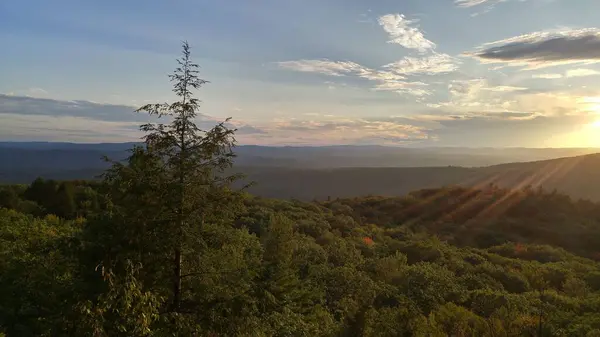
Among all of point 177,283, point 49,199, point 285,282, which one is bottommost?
point 49,199

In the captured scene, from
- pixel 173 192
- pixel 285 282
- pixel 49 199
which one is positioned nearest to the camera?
pixel 173 192

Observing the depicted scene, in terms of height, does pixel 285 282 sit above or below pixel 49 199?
above

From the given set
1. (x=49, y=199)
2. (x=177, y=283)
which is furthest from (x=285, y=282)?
(x=49, y=199)

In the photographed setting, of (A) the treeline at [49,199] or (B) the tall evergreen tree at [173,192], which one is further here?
(A) the treeline at [49,199]

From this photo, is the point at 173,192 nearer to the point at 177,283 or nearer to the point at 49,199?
the point at 177,283

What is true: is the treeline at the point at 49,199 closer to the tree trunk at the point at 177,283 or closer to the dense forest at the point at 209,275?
the dense forest at the point at 209,275

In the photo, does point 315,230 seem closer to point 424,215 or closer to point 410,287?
point 410,287

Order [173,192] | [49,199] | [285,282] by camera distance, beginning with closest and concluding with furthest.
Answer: [173,192] → [285,282] → [49,199]

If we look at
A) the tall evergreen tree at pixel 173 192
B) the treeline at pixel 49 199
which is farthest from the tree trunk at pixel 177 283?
the treeline at pixel 49 199
